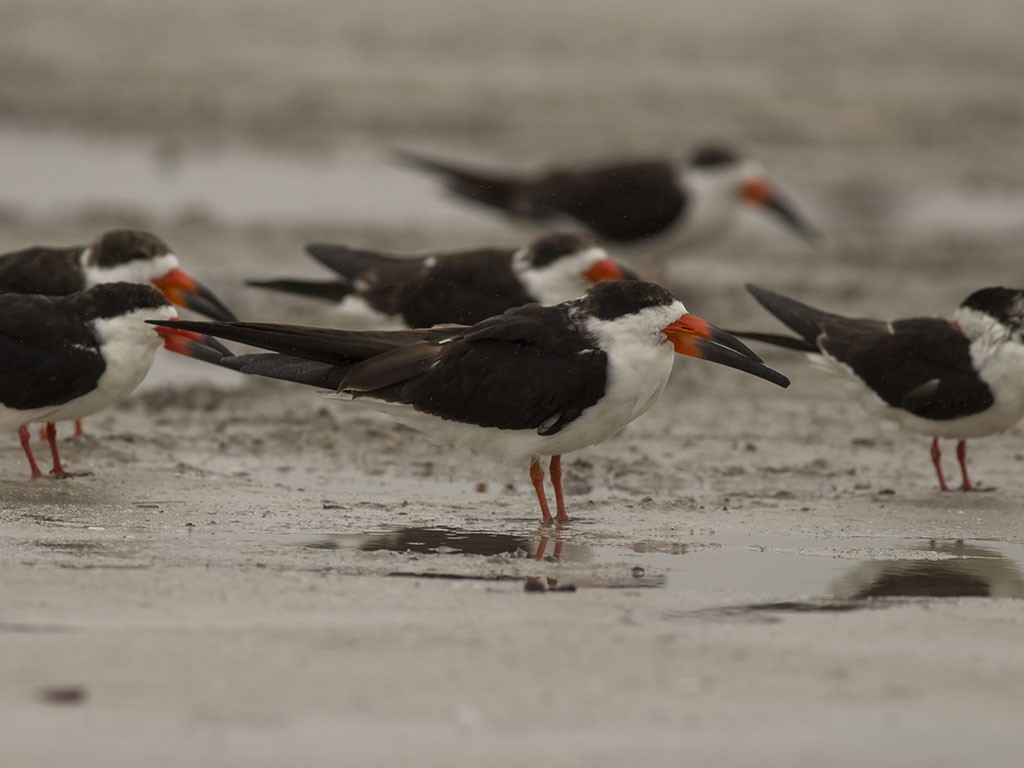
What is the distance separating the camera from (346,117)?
1681cm

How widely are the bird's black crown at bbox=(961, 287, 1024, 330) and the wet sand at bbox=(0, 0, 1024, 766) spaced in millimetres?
698

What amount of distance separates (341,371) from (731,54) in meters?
13.3

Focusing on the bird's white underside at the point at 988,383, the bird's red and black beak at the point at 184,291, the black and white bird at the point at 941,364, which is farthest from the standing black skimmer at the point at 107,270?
the bird's white underside at the point at 988,383

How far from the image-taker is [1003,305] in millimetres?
7164

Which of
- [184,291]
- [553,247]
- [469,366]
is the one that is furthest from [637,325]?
[184,291]

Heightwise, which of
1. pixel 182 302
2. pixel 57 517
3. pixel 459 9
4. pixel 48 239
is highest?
pixel 459 9

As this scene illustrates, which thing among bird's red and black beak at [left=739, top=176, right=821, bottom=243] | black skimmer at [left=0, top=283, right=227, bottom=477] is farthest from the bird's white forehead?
bird's red and black beak at [left=739, top=176, right=821, bottom=243]

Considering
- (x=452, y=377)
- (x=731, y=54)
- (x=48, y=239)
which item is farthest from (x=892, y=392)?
(x=731, y=54)

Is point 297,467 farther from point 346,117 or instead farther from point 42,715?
point 346,117

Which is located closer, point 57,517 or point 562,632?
point 562,632

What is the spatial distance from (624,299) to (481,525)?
927 mm

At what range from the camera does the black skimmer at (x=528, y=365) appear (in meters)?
6.16

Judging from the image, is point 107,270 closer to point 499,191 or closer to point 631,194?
point 499,191

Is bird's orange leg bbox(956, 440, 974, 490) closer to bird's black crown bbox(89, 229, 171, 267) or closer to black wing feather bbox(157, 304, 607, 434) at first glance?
black wing feather bbox(157, 304, 607, 434)
